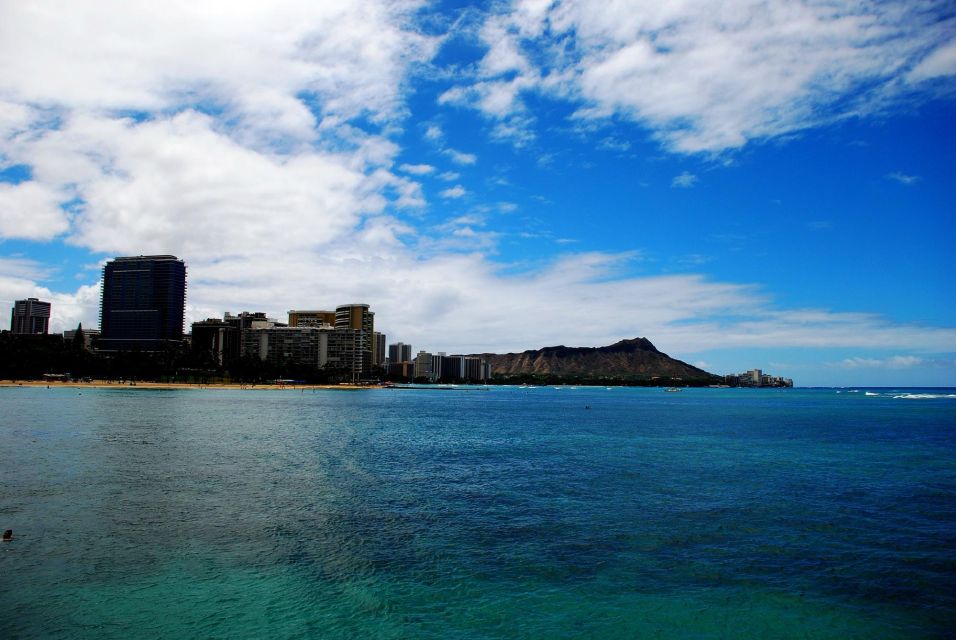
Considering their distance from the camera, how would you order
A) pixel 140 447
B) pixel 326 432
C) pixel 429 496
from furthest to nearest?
pixel 326 432 → pixel 140 447 → pixel 429 496

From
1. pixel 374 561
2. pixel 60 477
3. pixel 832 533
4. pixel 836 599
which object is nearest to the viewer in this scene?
pixel 836 599

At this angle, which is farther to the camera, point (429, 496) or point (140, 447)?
point (140, 447)

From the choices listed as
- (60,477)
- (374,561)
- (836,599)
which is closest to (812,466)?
(836,599)

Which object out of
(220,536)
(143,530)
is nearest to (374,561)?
(220,536)

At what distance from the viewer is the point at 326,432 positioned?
68500mm

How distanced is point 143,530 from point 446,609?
47.6 ft

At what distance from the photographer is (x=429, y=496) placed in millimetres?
31641

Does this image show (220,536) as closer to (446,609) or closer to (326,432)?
(446,609)

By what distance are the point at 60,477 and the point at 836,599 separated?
129 ft

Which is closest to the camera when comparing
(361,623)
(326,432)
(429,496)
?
(361,623)

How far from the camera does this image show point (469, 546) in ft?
73.6

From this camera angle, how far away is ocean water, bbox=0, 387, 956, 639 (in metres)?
16.1

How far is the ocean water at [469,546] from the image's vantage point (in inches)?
634

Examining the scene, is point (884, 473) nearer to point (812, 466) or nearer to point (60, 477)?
point (812, 466)
